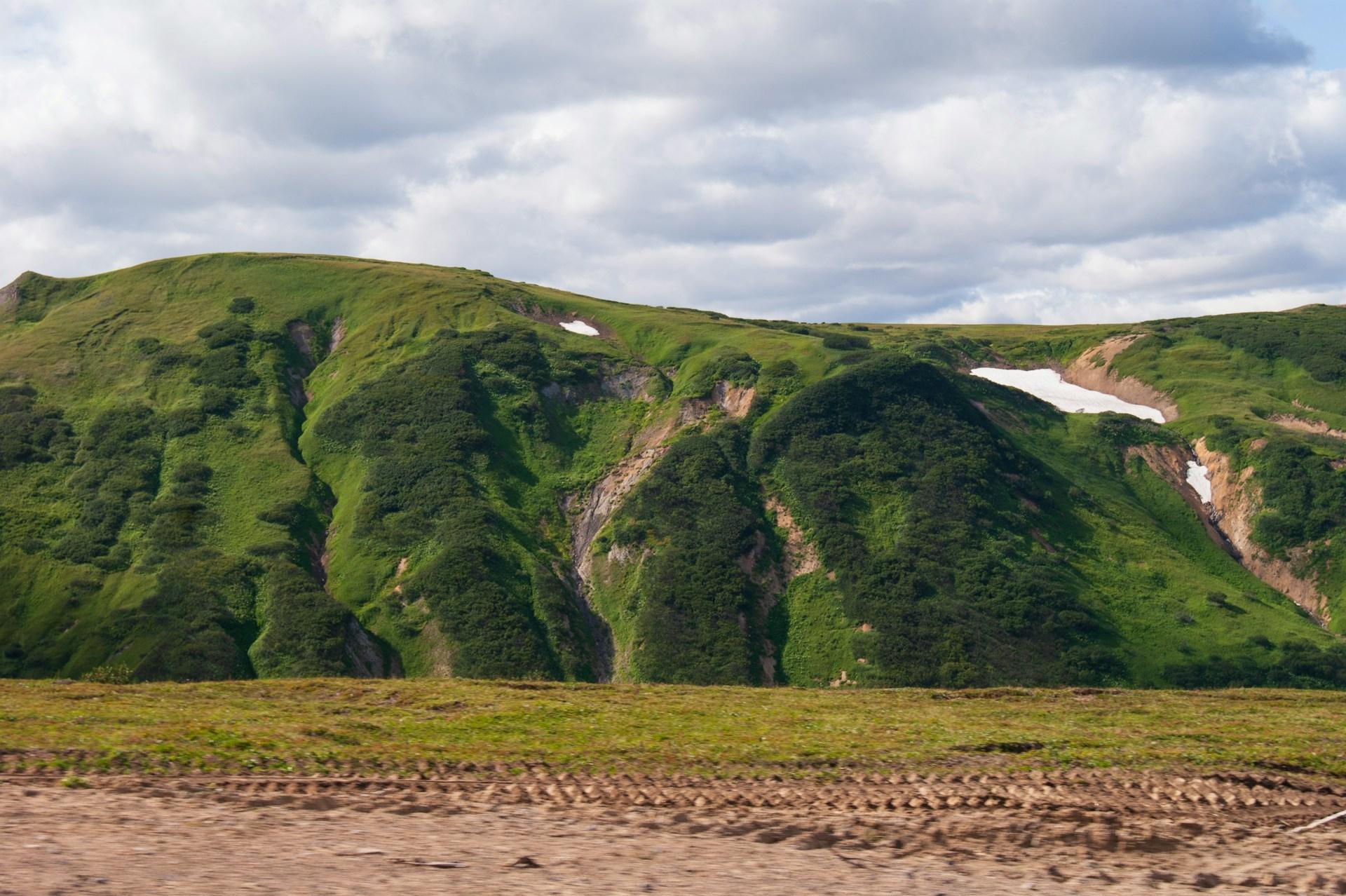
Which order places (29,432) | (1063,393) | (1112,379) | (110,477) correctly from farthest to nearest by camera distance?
1. (1112,379)
2. (1063,393)
3. (29,432)
4. (110,477)

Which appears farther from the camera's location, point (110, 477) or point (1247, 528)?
point (1247, 528)

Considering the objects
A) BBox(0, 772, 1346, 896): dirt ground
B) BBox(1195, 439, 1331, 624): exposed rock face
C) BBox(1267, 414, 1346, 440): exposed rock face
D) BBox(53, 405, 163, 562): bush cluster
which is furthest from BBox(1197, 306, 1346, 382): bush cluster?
BBox(53, 405, 163, 562): bush cluster

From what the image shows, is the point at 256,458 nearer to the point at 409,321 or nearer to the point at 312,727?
the point at 409,321

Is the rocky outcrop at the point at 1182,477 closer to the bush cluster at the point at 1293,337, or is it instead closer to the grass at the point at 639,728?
the bush cluster at the point at 1293,337

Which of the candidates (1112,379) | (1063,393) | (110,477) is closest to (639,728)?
(110,477)

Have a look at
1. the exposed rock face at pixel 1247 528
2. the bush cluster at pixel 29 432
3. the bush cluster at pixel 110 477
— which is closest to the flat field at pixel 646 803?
the bush cluster at pixel 110 477

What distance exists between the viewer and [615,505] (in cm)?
8450

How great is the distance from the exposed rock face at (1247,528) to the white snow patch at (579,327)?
66.2 meters

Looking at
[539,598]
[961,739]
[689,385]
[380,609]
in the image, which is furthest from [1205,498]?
[961,739]

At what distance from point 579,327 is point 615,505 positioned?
43612mm

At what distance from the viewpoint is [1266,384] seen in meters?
122

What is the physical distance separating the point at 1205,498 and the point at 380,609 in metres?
74.7

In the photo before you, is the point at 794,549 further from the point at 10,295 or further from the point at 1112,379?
the point at 10,295

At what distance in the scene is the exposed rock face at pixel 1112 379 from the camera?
119125 mm
